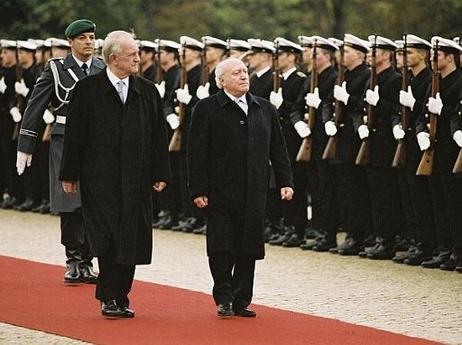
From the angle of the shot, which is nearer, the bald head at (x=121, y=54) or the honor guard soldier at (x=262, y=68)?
the bald head at (x=121, y=54)

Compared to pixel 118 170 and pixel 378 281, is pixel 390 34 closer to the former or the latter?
pixel 378 281

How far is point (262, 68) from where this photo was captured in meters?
15.8

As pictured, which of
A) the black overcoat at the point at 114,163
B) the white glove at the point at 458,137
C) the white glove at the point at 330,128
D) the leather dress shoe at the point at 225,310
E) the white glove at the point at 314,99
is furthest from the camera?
the white glove at the point at 314,99

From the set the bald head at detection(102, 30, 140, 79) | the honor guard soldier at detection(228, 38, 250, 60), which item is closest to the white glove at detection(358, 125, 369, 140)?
the honor guard soldier at detection(228, 38, 250, 60)

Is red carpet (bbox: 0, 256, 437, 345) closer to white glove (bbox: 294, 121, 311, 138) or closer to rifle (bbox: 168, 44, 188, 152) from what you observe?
white glove (bbox: 294, 121, 311, 138)

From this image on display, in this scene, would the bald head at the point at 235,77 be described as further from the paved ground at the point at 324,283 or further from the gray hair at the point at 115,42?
the paved ground at the point at 324,283

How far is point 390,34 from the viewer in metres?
36.4

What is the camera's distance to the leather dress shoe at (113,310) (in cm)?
1043

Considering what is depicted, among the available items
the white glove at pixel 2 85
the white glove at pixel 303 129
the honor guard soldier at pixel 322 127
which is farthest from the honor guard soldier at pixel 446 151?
the white glove at pixel 2 85

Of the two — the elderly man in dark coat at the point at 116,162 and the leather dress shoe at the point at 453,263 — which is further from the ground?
the elderly man in dark coat at the point at 116,162

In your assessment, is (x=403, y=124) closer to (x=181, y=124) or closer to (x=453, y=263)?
(x=453, y=263)

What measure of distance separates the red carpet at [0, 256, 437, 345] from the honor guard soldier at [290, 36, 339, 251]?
11.1ft

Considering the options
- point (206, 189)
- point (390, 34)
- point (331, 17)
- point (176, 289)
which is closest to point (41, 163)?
point (176, 289)

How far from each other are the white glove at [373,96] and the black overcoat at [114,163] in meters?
4.10
